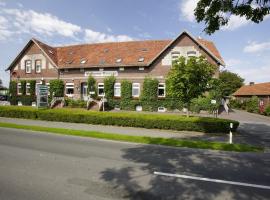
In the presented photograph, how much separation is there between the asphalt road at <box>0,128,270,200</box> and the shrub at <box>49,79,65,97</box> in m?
26.7

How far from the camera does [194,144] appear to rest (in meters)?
13.9

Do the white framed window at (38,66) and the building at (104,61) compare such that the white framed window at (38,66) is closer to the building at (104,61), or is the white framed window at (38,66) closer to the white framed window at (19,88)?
the building at (104,61)

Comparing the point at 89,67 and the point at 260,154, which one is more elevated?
the point at 89,67

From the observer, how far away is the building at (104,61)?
34.2 meters

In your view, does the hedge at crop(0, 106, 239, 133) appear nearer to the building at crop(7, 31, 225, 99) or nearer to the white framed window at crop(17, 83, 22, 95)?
the building at crop(7, 31, 225, 99)

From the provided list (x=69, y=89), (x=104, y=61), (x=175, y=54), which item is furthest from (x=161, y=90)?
(x=69, y=89)

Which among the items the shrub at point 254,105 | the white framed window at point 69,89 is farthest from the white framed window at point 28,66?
the shrub at point 254,105

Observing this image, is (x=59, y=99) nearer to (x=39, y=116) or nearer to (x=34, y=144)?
(x=39, y=116)

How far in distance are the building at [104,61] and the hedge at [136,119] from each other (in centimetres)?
1419

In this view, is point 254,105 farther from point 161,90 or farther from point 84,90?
point 84,90

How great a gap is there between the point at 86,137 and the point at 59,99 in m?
22.7

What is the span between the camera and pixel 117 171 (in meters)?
8.66

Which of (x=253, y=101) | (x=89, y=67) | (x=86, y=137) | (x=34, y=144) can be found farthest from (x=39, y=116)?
(x=253, y=101)

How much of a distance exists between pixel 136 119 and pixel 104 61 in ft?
63.4
